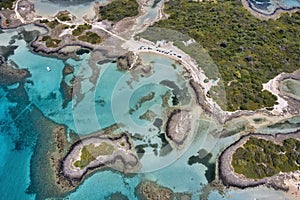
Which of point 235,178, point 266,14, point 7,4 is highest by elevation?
point 266,14

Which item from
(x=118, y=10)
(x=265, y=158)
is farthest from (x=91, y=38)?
(x=265, y=158)

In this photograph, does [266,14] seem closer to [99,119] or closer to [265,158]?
[265,158]

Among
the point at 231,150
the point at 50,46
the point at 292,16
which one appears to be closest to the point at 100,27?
the point at 50,46

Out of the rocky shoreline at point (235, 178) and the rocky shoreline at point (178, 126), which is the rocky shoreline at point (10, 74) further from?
the rocky shoreline at point (235, 178)

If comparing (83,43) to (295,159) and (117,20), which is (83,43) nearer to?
(117,20)

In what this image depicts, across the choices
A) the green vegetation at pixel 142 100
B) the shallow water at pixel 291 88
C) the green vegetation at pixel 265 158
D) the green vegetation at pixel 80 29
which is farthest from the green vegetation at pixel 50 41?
the shallow water at pixel 291 88
